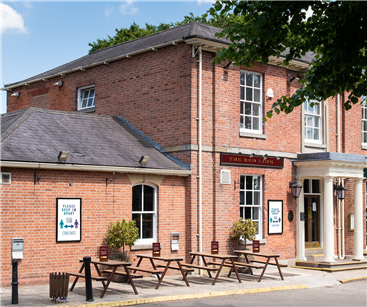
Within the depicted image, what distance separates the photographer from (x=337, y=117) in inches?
837

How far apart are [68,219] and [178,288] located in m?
3.46

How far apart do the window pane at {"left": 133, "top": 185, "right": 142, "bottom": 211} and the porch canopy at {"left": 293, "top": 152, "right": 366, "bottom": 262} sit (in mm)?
6502

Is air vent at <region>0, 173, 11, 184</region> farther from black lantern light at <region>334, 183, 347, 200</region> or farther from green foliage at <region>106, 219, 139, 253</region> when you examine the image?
black lantern light at <region>334, 183, 347, 200</region>

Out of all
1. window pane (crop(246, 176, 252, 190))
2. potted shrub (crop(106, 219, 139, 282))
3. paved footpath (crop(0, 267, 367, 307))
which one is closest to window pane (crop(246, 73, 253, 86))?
window pane (crop(246, 176, 252, 190))

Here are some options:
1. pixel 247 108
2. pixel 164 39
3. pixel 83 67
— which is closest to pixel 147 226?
pixel 247 108

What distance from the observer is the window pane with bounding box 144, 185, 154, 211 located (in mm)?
16188

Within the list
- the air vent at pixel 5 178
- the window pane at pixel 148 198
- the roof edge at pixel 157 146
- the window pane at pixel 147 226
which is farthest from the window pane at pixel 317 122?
the air vent at pixel 5 178

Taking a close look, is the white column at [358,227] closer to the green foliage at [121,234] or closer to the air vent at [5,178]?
the green foliage at [121,234]

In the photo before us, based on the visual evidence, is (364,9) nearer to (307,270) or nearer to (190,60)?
(190,60)

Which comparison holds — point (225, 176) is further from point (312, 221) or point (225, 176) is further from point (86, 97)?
point (86, 97)

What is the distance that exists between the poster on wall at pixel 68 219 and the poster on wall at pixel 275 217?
283 inches

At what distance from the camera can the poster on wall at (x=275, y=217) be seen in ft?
61.0

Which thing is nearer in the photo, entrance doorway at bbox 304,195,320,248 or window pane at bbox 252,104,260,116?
window pane at bbox 252,104,260,116

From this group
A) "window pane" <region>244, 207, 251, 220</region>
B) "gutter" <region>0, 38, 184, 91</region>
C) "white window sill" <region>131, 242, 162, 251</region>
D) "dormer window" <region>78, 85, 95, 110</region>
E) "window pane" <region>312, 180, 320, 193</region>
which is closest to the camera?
"white window sill" <region>131, 242, 162, 251</region>
